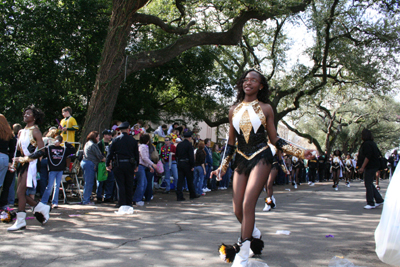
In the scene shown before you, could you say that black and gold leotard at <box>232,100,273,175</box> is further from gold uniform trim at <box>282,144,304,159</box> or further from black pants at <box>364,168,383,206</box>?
black pants at <box>364,168,383,206</box>

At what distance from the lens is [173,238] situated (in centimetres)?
540

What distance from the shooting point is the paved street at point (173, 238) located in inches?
170

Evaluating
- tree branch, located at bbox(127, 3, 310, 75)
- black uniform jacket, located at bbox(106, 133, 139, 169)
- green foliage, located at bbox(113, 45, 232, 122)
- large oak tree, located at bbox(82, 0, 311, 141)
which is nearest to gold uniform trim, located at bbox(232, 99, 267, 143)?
black uniform jacket, located at bbox(106, 133, 139, 169)

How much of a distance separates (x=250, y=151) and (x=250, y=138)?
0.51ft

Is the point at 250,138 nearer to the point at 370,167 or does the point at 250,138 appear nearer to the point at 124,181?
the point at 124,181

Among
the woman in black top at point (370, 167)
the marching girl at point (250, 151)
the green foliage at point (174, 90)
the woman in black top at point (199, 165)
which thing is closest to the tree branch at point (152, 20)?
the green foliage at point (174, 90)

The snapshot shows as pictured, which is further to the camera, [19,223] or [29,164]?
[29,164]

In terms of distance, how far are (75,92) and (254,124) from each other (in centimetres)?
1275

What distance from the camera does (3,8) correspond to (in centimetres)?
1385

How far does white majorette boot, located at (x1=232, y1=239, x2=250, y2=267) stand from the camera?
3780 millimetres

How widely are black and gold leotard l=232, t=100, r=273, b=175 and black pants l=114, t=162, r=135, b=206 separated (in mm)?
4536

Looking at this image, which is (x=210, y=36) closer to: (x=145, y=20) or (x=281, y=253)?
(x=145, y=20)

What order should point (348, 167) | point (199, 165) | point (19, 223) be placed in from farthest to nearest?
1. point (348, 167)
2. point (199, 165)
3. point (19, 223)

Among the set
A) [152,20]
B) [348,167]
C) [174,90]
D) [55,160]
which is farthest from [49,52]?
[348,167]
